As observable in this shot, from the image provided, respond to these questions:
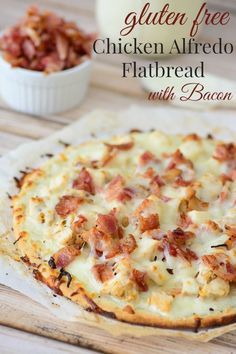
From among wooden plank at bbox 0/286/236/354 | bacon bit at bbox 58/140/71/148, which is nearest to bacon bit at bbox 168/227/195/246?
wooden plank at bbox 0/286/236/354

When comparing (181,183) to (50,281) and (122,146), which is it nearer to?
(122,146)

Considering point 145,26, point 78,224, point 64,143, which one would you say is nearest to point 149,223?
point 78,224

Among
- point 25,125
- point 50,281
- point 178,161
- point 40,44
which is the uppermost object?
point 40,44

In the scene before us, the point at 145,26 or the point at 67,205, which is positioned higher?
the point at 145,26

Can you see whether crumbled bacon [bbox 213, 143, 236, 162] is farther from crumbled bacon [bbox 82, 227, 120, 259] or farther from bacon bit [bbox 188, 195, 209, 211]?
crumbled bacon [bbox 82, 227, 120, 259]

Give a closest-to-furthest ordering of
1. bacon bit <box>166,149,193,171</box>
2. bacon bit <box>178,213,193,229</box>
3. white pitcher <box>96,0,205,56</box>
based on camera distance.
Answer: bacon bit <box>178,213,193,229</box> < bacon bit <box>166,149,193,171</box> < white pitcher <box>96,0,205,56</box>

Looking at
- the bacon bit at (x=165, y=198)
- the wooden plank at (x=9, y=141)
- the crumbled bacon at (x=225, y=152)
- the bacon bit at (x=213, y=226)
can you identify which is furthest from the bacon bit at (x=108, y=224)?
the wooden plank at (x=9, y=141)
